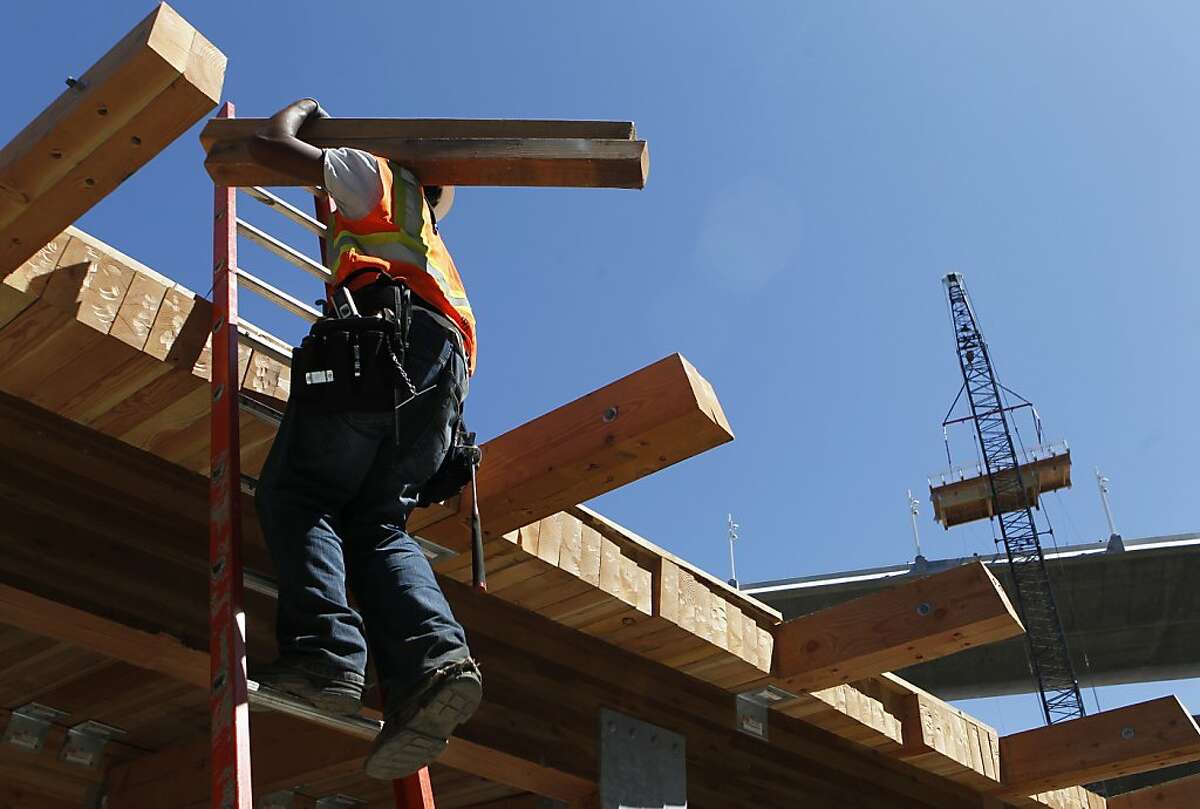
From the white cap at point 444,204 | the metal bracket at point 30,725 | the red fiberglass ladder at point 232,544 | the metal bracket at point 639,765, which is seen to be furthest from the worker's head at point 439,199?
the metal bracket at point 30,725

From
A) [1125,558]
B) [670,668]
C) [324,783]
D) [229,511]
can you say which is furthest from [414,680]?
[1125,558]

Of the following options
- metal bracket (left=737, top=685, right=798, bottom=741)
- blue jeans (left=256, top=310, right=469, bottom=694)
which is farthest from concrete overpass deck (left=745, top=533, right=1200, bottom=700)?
blue jeans (left=256, top=310, right=469, bottom=694)

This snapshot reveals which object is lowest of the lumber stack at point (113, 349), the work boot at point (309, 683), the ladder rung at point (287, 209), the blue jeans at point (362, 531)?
the work boot at point (309, 683)

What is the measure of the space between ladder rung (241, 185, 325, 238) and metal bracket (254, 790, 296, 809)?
3.06m

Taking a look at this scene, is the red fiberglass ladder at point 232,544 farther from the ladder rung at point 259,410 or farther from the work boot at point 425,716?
the work boot at point 425,716

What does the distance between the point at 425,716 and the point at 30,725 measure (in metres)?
3.56

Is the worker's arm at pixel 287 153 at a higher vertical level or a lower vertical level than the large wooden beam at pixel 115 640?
higher

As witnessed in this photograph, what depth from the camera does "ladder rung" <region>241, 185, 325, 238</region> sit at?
437 centimetres

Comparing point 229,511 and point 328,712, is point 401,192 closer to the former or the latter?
point 229,511

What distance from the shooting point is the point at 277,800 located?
20.8 ft

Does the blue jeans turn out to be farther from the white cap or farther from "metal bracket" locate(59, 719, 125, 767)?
"metal bracket" locate(59, 719, 125, 767)

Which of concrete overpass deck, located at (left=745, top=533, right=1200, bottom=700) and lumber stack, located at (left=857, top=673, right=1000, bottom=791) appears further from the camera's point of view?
concrete overpass deck, located at (left=745, top=533, right=1200, bottom=700)

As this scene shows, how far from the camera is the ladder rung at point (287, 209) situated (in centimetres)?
437

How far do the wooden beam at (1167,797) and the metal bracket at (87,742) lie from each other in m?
6.37
